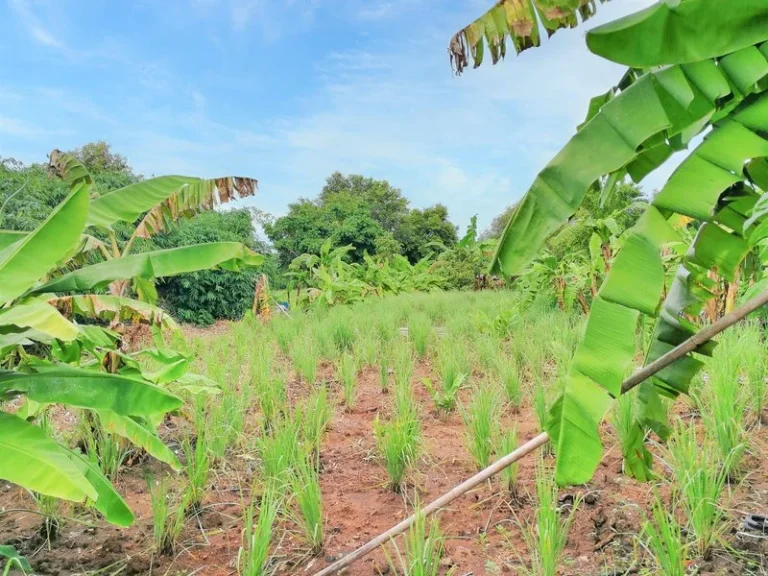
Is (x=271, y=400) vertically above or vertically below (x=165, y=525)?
above

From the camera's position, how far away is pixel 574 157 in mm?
1382

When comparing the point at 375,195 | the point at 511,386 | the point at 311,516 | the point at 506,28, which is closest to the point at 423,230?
the point at 375,195

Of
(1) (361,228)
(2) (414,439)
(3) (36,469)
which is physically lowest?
(2) (414,439)

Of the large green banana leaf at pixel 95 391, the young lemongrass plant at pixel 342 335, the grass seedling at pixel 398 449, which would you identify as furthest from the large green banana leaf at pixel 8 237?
the young lemongrass plant at pixel 342 335

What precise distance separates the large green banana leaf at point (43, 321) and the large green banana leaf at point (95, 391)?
20cm

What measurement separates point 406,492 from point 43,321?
69.1 inches

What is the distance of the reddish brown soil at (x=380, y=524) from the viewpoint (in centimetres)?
193

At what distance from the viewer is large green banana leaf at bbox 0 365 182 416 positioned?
1.56 metres

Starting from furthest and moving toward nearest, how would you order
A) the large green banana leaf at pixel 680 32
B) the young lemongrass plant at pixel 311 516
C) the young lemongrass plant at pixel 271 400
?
1. the young lemongrass plant at pixel 271 400
2. the young lemongrass plant at pixel 311 516
3. the large green banana leaf at pixel 680 32

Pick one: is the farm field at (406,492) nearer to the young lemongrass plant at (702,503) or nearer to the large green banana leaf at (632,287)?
the young lemongrass plant at (702,503)

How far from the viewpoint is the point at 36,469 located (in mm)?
1299

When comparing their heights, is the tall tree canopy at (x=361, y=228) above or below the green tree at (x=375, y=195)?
below

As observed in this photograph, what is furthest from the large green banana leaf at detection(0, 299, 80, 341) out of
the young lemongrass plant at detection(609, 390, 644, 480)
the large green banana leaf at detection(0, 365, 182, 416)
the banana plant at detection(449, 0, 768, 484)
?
the young lemongrass plant at detection(609, 390, 644, 480)

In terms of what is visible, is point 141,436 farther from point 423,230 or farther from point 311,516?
point 423,230
